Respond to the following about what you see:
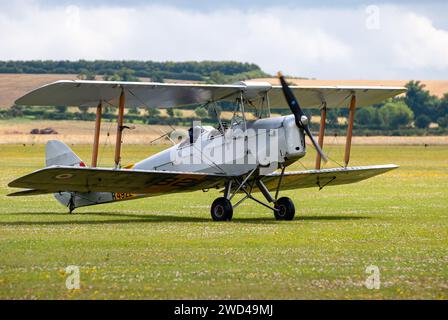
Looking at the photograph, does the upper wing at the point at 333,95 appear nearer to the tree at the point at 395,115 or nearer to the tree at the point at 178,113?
the tree at the point at 178,113

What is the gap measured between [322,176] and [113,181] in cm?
495

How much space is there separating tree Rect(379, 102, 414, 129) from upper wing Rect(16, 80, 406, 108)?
90.9 m

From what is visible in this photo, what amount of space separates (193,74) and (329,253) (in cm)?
14518

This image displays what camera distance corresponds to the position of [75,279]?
11578mm

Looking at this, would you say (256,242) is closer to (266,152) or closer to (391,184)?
(266,152)

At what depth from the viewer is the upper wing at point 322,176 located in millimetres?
21814

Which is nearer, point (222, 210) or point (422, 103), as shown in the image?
point (222, 210)

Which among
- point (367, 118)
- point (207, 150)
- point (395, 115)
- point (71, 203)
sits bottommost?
point (71, 203)

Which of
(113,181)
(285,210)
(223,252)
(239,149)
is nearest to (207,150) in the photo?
(239,149)

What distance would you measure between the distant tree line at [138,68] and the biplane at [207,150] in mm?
131389

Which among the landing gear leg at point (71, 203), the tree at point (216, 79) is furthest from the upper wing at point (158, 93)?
the tree at point (216, 79)

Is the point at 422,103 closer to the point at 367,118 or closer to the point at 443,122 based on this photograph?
the point at 443,122

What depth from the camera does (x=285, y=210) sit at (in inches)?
820
